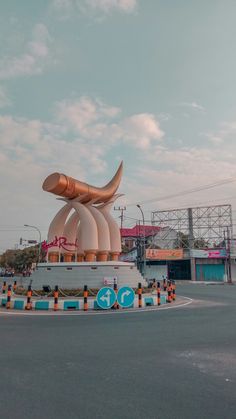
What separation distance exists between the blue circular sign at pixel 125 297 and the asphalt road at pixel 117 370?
387 centimetres

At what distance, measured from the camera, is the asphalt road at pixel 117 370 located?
156 inches

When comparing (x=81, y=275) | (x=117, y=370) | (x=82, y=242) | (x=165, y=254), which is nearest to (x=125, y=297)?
(x=81, y=275)

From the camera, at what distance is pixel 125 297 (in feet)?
46.0

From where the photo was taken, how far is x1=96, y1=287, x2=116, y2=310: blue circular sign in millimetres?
13477

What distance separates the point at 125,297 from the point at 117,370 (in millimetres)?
8593

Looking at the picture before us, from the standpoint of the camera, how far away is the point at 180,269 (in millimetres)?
51875

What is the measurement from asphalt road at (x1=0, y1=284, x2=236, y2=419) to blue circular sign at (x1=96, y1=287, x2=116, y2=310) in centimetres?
347

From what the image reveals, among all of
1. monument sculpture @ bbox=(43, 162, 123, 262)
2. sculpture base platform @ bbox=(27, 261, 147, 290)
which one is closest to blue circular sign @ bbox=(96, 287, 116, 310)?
sculpture base platform @ bbox=(27, 261, 147, 290)

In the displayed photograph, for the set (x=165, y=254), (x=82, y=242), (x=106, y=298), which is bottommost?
(x=106, y=298)

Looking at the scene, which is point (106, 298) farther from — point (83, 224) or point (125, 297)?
point (83, 224)

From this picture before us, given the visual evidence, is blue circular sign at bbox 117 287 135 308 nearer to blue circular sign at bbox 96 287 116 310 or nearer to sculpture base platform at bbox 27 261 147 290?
blue circular sign at bbox 96 287 116 310

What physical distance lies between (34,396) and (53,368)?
4.11ft

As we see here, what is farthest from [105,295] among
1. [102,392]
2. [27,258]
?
[27,258]

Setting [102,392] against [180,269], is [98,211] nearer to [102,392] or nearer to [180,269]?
[102,392]
